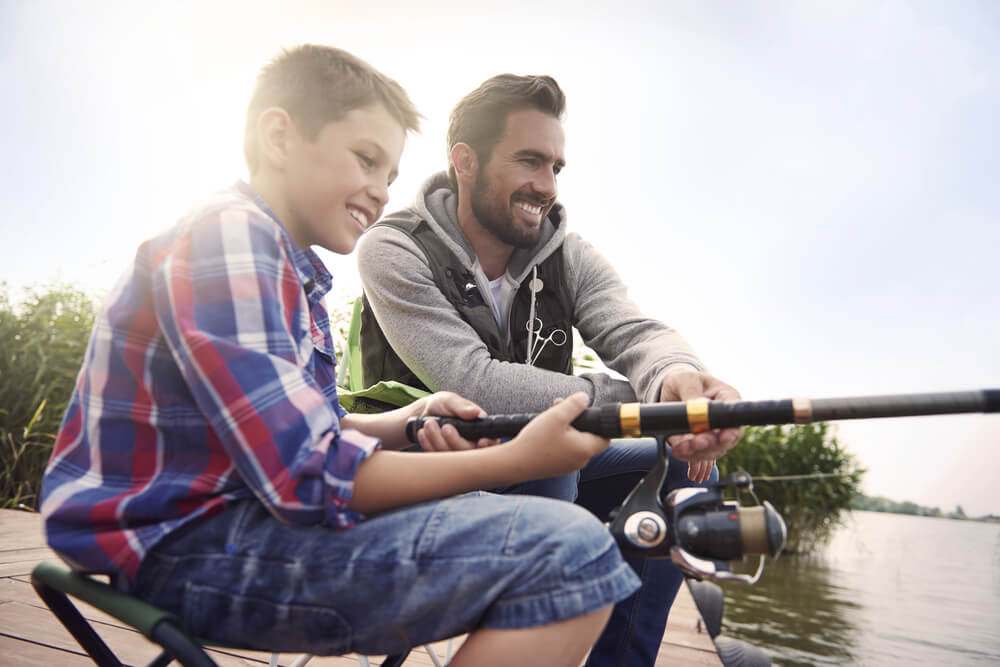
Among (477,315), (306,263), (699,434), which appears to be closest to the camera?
(306,263)

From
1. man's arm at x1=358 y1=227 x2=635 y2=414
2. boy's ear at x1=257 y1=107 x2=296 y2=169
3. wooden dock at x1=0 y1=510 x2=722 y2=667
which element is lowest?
wooden dock at x1=0 y1=510 x2=722 y2=667

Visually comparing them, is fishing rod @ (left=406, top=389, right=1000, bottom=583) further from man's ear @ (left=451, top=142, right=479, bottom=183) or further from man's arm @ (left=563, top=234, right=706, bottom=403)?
man's ear @ (left=451, top=142, right=479, bottom=183)

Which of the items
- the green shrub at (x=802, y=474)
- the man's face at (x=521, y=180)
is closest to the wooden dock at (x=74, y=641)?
the man's face at (x=521, y=180)

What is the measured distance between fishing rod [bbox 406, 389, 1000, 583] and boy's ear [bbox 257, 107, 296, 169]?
699 millimetres

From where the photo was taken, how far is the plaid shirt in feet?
2.93

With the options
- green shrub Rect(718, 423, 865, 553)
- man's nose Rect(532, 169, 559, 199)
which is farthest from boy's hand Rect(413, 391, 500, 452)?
green shrub Rect(718, 423, 865, 553)

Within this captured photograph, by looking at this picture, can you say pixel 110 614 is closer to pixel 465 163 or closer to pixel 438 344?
pixel 438 344

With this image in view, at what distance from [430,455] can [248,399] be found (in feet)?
0.84

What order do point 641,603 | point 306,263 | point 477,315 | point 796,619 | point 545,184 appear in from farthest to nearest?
point 796,619, point 545,184, point 477,315, point 641,603, point 306,263

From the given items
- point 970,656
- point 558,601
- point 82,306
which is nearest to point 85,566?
point 558,601

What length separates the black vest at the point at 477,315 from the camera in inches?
83.1

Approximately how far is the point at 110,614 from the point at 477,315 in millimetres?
1343

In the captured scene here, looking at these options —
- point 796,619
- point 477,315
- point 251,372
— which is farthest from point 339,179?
point 796,619

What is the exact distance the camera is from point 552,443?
1004 millimetres
